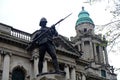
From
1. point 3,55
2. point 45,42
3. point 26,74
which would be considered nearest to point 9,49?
point 3,55

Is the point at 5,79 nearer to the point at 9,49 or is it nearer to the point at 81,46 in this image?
the point at 9,49

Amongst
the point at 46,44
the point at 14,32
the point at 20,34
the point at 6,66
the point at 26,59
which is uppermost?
the point at 14,32

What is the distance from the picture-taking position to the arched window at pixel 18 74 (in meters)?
28.5

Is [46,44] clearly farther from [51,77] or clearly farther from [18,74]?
[18,74]

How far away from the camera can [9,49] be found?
28.4m

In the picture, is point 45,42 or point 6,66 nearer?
point 45,42

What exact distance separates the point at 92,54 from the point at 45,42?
35.7 meters

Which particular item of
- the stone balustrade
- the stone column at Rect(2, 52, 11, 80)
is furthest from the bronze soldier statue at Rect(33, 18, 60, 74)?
the stone balustrade

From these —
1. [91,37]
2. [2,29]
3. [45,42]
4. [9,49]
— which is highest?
[91,37]

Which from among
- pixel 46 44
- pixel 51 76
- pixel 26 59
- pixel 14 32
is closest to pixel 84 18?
pixel 14 32

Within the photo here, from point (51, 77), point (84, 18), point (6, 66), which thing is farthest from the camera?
point (84, 18)

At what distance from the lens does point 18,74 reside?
28.9m

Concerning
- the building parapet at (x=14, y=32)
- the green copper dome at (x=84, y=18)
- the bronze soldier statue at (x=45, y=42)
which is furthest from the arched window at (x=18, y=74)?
the green copper dome at (x=84, y=18)

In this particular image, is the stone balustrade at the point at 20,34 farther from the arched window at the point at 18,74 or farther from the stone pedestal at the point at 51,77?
the stone pedestal at the point at 51,77
